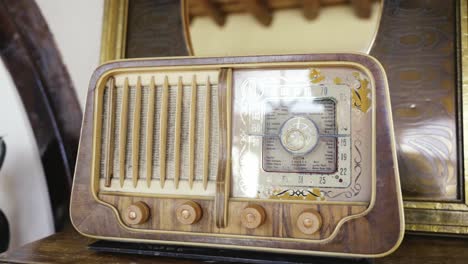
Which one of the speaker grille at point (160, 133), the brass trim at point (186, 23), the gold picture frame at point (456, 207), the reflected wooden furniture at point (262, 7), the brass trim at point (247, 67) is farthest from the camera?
the brass trim at point (186, 23)

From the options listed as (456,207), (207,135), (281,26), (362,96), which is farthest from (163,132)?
(456,207)

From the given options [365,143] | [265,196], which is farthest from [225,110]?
[365,143]

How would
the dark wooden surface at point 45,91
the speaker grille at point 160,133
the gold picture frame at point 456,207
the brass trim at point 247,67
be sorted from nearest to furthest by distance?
the brass trim at point 247,67 < the speaker grille at point 160,133 < the gold picture frame at point 456,207 < the dark wooden surface at point 45,91

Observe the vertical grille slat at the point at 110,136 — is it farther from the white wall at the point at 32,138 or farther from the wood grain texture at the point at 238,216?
the white wall at the point at 32,138

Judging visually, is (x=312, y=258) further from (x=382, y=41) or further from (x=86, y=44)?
(x=86, y=44)

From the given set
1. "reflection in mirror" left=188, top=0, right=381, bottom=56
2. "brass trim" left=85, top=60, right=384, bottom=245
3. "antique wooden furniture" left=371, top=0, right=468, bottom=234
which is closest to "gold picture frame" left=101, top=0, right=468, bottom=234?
"antique wooden furniture" left=371, top=0, right=468, bottom=234

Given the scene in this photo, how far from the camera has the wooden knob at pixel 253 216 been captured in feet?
2.73

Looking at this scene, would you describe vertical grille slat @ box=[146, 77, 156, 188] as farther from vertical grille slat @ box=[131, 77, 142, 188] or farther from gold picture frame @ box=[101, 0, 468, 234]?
gold picture frame @ box=[101, 0, 468, 234]

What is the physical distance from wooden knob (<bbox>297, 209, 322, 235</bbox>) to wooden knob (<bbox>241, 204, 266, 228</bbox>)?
81 mm

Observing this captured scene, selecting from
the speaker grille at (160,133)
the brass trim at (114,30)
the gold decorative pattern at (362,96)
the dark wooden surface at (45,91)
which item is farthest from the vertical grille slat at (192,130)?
the dark wooden surface at (45,91)

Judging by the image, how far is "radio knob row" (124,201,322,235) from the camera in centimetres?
81

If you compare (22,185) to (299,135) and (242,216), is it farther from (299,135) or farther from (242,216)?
(299,135)

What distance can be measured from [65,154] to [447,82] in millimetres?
1311

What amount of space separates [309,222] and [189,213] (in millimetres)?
266
